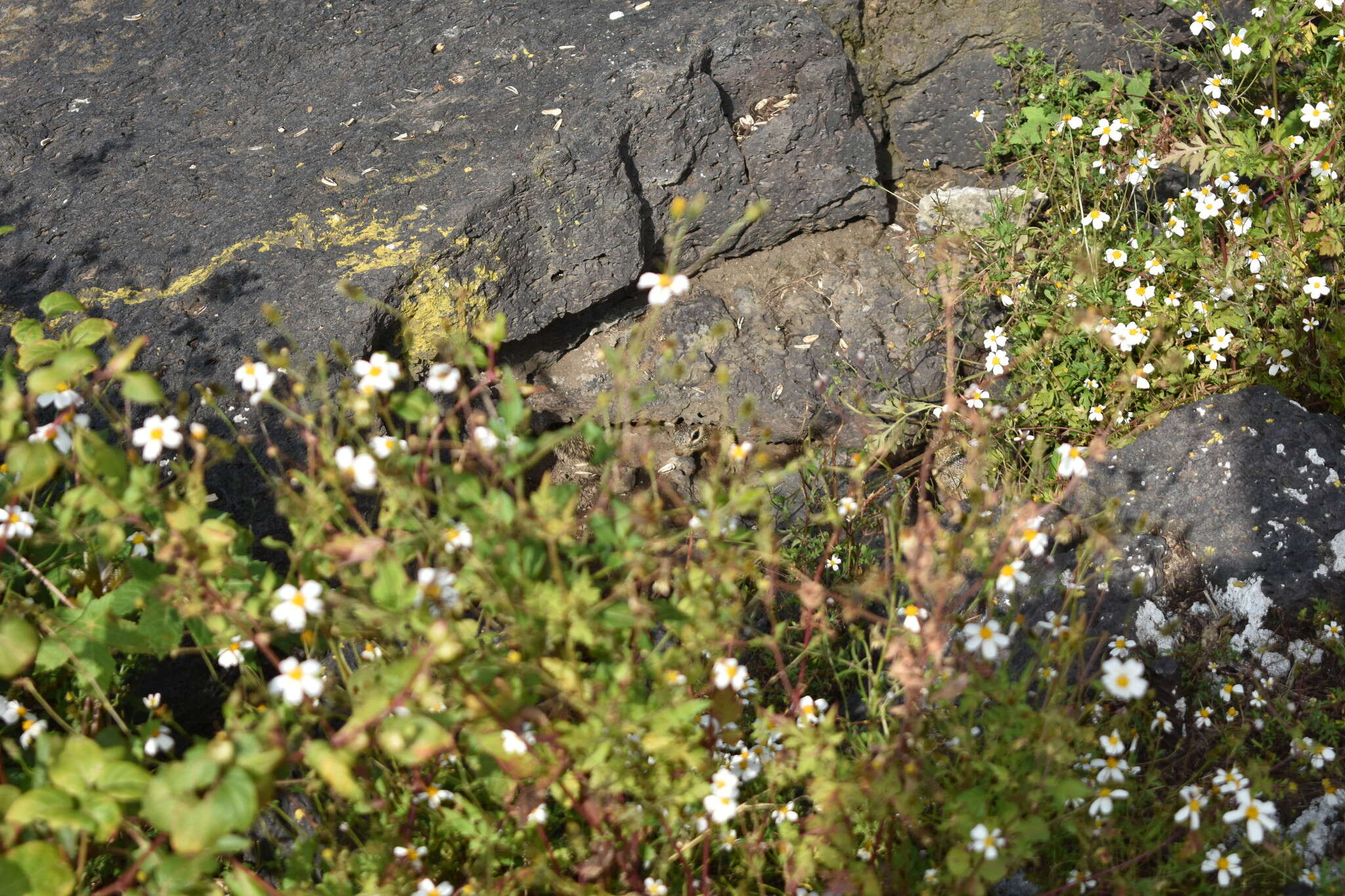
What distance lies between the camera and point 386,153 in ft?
11.5

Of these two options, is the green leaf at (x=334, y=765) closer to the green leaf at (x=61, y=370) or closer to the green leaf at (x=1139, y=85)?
the green leaf at (x=61, y=370)

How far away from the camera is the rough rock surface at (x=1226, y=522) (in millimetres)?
2635

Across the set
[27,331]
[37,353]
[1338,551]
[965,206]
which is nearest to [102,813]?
[37,353]

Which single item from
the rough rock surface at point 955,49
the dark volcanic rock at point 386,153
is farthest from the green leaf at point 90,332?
the rough rock surface at point 955,49

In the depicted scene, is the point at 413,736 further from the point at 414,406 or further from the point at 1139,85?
the point at 1139,85

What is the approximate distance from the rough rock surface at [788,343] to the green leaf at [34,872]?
2.21 metres

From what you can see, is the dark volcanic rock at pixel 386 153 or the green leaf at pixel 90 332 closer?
the green leaf at pixel 90 332

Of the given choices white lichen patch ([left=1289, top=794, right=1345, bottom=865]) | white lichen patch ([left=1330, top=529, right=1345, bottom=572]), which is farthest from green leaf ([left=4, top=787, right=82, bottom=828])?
white lichen patch ([left=1330, top=529, right=1345, bottom=572])

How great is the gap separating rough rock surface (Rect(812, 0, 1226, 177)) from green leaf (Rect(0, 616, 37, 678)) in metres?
3.37

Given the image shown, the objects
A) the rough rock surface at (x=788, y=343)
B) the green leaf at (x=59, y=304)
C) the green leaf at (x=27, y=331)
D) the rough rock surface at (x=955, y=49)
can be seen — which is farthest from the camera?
the rough rock surface at (x=955, y=49)

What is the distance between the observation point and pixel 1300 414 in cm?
293

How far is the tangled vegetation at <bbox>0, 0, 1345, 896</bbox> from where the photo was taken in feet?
5.28

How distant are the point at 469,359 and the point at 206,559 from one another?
1.84ft

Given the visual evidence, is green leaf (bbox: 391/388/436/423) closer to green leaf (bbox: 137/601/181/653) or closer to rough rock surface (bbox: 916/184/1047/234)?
green leaf (bbox: 137/601/181/653)
